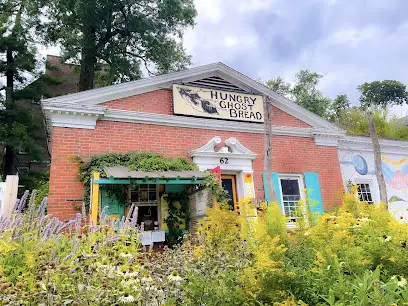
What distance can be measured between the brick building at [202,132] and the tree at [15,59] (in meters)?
10.5

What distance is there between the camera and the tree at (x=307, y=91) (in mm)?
25484

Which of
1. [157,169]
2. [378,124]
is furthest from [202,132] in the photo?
[378,124]

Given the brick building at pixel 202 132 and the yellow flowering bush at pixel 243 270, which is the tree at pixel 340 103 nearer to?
the brick building at pixel 202 132

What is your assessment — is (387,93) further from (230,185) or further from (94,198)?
(94,198)

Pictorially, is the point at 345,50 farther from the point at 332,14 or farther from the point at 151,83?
the point at 151,83

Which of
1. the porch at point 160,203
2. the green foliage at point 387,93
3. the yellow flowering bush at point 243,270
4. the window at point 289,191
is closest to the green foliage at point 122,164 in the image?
the porch at point 160,203

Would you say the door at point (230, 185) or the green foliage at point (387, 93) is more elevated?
the green foliage at point (387, 93)

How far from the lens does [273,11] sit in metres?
9.16

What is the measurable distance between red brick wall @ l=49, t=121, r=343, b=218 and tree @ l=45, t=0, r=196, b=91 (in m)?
10.7

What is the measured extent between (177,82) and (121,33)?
1136 cm

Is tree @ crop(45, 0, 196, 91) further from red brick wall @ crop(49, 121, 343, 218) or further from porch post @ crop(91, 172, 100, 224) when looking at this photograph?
porch post @ crop(91, 172, 100, 224)

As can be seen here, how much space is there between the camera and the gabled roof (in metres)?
8.16

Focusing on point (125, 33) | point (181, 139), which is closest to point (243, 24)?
point (181, 139)

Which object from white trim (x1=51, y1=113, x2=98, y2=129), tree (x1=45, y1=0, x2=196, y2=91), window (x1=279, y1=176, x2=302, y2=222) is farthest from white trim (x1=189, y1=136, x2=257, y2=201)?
tree (x1=45, y1=0, x2=196, y2=91)
